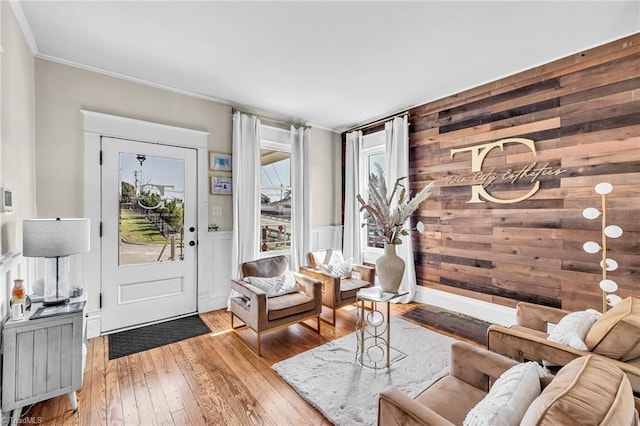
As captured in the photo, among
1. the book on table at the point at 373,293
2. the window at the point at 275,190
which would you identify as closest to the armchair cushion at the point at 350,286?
the book on table at the point at 373,293

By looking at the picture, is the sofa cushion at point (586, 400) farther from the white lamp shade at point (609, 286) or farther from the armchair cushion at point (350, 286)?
the armchair cushion at point (350, 286)

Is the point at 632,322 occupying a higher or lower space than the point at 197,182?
lower

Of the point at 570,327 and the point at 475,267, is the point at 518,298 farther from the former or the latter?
the point at 570,327

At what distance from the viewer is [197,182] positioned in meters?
3.62

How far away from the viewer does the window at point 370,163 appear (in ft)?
15.3

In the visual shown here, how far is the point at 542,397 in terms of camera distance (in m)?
0.88

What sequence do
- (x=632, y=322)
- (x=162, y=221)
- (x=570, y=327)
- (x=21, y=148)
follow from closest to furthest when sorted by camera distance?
(x=632, y=322) → (x=570, y=327) → (x=21, y=148) → (x=162, y=221)

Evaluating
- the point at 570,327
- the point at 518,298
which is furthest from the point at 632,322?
the point at 518,298

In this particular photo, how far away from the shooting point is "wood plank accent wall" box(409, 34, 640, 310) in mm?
2555

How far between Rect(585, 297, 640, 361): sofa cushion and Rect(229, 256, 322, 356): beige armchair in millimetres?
2139

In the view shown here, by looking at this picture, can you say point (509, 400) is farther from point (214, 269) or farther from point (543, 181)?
point (214, 269)

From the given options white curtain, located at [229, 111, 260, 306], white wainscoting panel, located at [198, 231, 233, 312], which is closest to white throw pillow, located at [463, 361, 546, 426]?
white curtain, located at [229, 111, 260, 306]

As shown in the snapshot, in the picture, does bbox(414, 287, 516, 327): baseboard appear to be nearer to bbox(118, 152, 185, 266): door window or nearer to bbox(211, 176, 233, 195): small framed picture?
bbox(211, 176, 233, 195): small framed picture

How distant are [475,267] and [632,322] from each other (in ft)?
7.07
